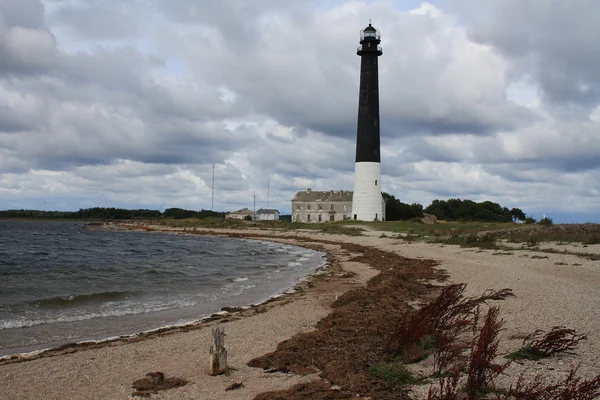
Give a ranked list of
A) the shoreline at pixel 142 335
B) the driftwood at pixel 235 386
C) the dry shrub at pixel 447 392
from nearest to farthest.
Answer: the dry shrub at pixel 447 392 < the driftwood at pixel 235 386 < the shoreline at pixel 142 335

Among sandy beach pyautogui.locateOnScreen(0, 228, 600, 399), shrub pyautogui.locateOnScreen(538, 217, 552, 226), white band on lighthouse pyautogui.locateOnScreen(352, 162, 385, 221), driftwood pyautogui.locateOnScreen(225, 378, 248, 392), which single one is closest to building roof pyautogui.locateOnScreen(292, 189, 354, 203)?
white band on lighthouse pyautogui.locateOnScreen(352, 162, 385, 221)

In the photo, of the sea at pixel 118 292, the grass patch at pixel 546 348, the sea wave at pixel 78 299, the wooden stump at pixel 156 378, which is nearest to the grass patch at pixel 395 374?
the grass patch at pixel 546 348

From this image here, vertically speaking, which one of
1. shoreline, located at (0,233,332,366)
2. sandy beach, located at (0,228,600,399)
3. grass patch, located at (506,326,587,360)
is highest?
grass patch, located at (506,326,587,360)

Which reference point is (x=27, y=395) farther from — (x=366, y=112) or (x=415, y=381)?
(x=366, y=112)

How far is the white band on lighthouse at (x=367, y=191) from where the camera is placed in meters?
50.0

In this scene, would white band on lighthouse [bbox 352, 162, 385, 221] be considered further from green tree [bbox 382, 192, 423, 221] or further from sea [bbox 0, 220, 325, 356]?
Answer: sea [bbox 0, 220, 325, 356]

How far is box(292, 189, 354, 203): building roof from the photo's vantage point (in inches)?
2982

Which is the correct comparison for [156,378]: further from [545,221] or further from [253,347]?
[545,221]

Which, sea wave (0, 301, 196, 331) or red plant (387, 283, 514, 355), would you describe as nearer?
red plant (387, 283, 514, 355)

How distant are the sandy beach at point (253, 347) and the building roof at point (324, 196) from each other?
59.7 metres

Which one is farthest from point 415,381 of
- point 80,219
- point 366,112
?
point 80,219

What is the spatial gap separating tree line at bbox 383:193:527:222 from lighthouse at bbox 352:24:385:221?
17750 mm

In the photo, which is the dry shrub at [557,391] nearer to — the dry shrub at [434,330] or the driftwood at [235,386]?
the dry shrub at [434,330]

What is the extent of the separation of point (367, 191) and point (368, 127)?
269 inches
